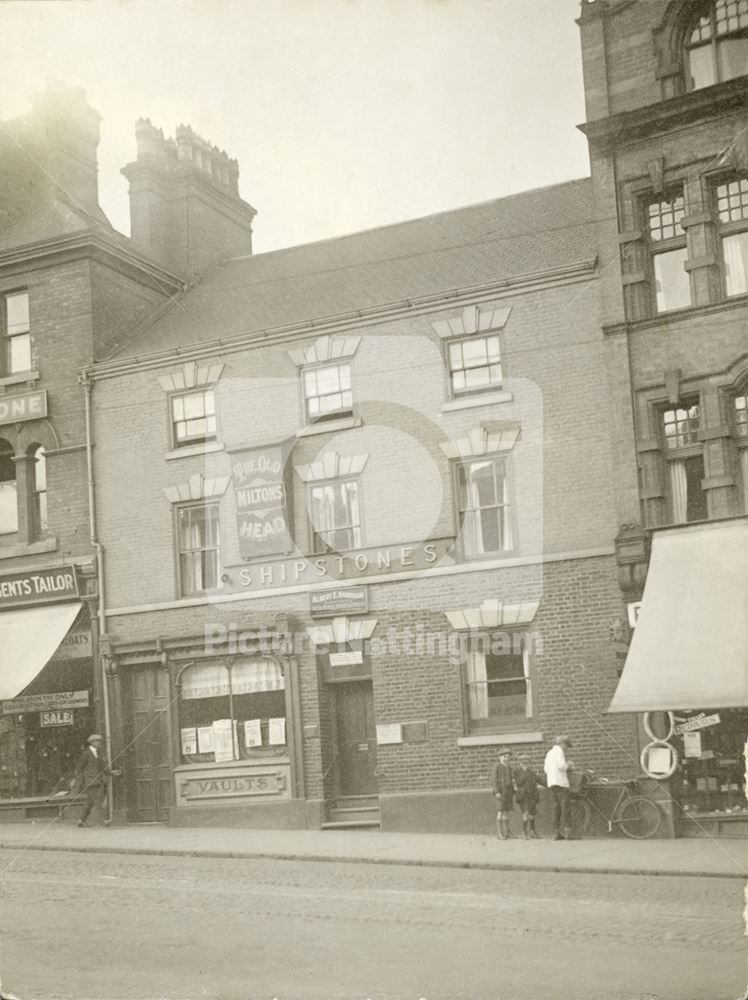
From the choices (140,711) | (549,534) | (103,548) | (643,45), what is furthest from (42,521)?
(643,45)

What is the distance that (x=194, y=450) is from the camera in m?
23.2

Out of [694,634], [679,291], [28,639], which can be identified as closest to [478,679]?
[694,634]

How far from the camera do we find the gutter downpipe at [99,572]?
76.5 feet

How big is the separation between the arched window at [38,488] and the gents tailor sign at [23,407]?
0.65 meters

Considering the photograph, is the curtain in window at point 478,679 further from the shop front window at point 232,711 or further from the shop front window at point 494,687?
the shop front window at point 232,711

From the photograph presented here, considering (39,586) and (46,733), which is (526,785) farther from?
(39,586)

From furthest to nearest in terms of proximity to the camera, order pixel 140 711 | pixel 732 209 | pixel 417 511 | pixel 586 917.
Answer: pixel 140 711 → pixel 417 511 → pixel 732 209 → pixel 586 917

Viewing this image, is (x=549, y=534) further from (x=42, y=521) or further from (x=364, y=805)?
(x=42, y=521)

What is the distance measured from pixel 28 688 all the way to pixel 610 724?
11586mm

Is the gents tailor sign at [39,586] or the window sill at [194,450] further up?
the window sill at [194,450]

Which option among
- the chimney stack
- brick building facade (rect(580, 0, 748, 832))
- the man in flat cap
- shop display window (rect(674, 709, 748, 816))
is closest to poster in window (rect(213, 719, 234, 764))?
the man in flat cap

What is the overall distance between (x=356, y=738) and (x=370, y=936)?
1108 cm

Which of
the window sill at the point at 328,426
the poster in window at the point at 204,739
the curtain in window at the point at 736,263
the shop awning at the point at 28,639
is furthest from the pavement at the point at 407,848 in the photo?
the curtain in window at the point at 736,263

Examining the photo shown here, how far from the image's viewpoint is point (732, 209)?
19.3 meters
